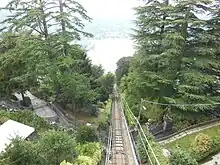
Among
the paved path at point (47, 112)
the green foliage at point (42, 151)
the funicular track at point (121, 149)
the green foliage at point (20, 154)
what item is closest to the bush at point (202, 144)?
the funicular track at point (121, 149)

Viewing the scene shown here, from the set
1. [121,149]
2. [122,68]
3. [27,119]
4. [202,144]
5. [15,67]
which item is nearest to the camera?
[202,144]

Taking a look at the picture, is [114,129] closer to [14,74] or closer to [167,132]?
[167,132]

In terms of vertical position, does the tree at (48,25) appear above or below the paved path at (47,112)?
above

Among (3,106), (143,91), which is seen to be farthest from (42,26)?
(143,91)

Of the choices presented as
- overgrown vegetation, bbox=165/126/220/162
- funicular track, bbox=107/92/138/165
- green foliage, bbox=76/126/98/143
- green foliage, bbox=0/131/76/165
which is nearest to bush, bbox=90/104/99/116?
funicular track, bbox=107/92/138/165

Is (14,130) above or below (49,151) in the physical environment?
below

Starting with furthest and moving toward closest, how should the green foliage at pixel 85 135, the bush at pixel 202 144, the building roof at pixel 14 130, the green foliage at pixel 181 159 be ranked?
the bush at pixel 202 144
the green foliage at pixel 85 135
the building roof at pixel 14 130
the green foliage at pixel 181 159

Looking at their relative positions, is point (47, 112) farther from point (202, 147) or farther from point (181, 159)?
point (181, 159)

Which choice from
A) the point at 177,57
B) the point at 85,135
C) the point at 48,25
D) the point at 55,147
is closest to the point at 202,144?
the point at 177,57

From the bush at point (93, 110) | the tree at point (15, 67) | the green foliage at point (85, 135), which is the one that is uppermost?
the tree at point (15, 67)

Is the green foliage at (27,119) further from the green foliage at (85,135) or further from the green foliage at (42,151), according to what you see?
the green foliage at (42,151)

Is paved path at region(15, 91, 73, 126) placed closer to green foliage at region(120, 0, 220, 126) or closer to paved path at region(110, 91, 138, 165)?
paved path at region(110, 91, 138, 165)
